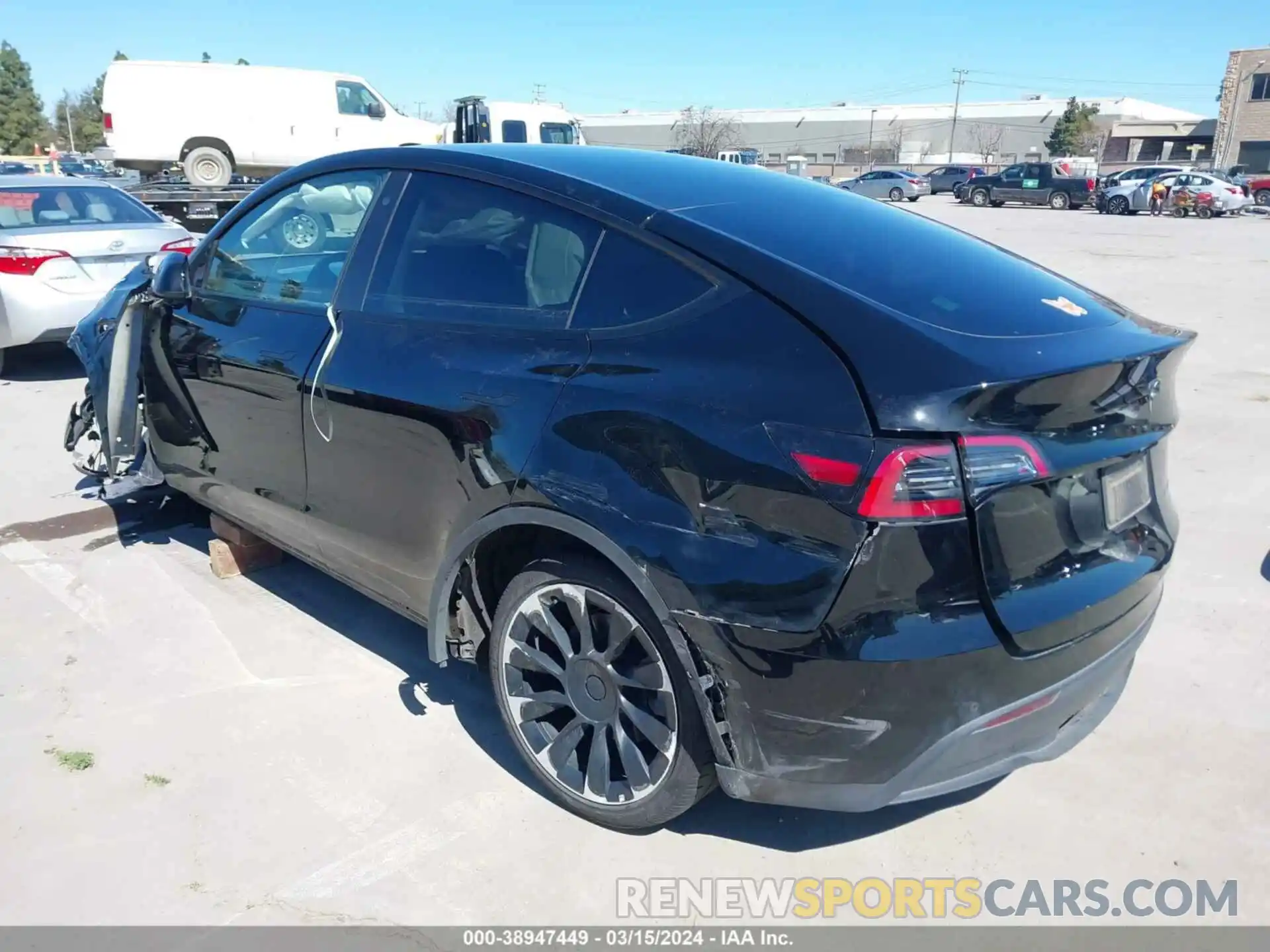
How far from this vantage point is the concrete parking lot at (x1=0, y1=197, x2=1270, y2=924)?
261 centimetres

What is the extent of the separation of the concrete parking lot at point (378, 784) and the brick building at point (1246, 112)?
69.2 m

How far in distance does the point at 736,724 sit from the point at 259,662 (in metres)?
2.16

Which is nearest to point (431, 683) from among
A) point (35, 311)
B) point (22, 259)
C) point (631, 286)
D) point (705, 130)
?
point (631, 286)

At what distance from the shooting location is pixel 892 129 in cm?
9575

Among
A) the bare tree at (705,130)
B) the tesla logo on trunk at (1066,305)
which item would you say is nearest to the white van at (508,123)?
the tesla logo on trunk at (1066,305)

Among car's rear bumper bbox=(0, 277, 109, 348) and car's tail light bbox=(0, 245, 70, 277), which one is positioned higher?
car's tail light bbox=(0, 245, 70, 277)

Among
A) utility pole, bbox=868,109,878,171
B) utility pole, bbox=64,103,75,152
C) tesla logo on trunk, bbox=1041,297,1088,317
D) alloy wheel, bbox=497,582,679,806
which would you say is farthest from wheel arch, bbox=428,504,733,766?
utility pole, bbox=64,103,75,152

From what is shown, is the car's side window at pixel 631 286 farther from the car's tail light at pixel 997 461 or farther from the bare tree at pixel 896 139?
the bare tree at pixel 896 139

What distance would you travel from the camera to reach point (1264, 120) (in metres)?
60.4

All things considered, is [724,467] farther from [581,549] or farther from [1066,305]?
[1066,305]

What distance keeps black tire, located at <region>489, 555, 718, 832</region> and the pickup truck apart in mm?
38203

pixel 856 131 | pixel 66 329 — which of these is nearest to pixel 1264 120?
pixel 856 131

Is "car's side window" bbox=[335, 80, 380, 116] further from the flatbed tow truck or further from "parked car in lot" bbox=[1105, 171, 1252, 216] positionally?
"parked car in lot" bbox=[1105, 171, 1252, 216]

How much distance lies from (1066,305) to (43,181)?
28.3 feet
